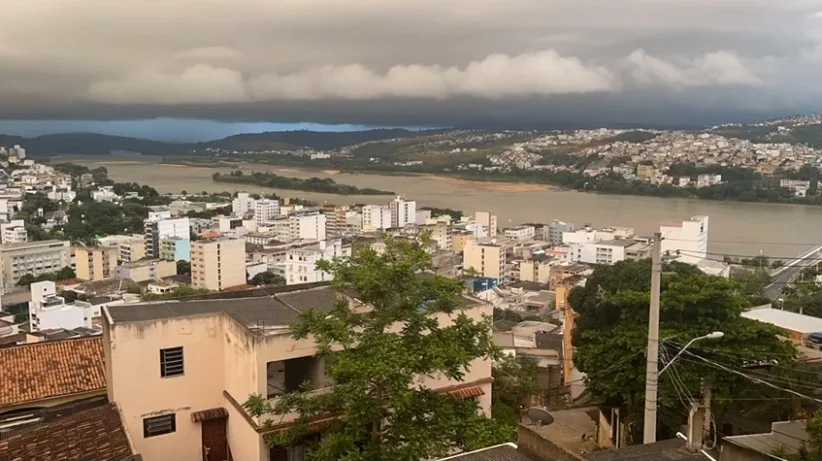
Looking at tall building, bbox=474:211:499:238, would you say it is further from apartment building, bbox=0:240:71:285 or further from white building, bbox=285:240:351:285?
apartment building, bbox=0:240:71:285

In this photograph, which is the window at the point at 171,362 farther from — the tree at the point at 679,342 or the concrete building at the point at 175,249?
the concrete building at the point at 175,249

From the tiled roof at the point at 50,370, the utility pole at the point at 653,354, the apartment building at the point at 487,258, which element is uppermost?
the utility pole at the point at 653,354

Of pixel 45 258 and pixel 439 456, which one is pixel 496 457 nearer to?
pixel 439 456

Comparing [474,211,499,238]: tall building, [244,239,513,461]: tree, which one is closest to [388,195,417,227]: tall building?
[474,211,499,238]: tall building

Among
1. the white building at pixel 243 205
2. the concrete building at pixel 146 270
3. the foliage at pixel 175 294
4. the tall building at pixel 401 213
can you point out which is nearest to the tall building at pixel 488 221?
the tall building at pixel 401 213

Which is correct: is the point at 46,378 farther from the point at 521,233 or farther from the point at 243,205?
the point at 243,205

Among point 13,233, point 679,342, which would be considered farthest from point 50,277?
point 679,342
